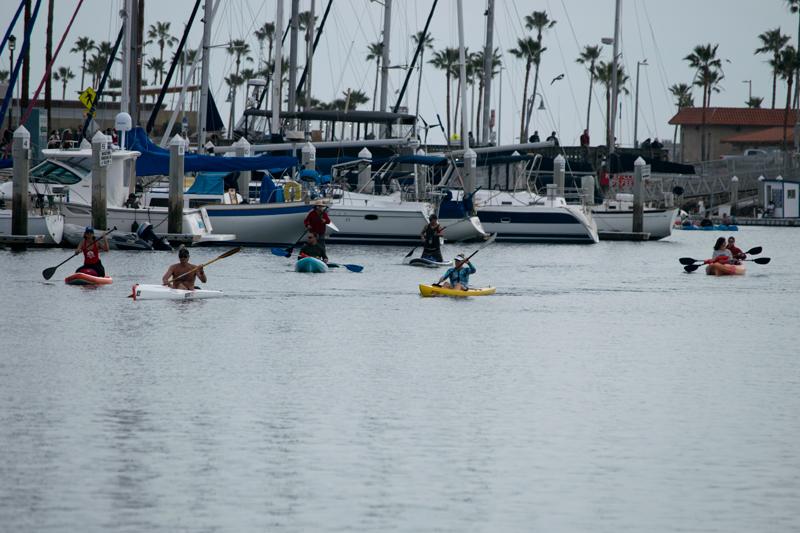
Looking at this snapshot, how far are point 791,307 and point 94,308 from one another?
1767 cm

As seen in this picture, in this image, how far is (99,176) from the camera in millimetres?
47938

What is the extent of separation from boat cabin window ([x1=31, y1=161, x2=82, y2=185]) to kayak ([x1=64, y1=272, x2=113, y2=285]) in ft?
44.1

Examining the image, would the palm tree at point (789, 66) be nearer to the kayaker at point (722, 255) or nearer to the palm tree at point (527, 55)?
the palm tree at point (527, 55)

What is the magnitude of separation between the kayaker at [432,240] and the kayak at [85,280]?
32.4ft

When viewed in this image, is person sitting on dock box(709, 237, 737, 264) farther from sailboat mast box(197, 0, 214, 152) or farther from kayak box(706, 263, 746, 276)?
sailboat mast box(197, 0, 214, 152)

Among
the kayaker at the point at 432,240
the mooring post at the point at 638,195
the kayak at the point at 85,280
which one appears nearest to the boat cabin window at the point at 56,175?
the kayaker at the point at 432,240

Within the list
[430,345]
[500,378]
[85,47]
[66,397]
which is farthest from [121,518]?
[85,47]

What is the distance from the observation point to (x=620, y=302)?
128 feet

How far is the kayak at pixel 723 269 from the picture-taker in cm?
4781

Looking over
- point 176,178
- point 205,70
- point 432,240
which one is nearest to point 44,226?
point 176,178

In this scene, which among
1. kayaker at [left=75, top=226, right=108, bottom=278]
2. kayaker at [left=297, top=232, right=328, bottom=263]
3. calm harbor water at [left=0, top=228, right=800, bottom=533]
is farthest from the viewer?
kayaker at [left=297, top=232, right=328, bottom=263]

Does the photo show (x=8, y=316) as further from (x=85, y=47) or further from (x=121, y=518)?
(x=85, y=47)

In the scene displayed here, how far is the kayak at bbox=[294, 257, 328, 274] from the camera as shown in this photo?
43625mm

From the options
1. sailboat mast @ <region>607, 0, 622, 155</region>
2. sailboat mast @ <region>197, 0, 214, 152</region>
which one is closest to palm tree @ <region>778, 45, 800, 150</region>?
sailboat mast @ <region>607, 0, 622, 155</region>
